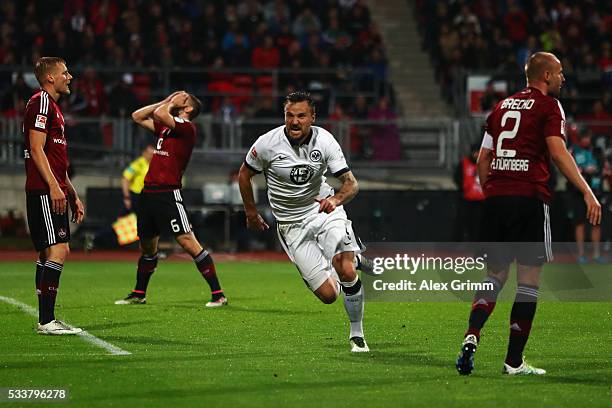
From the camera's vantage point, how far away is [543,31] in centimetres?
2900

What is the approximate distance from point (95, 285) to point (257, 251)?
7.35 m

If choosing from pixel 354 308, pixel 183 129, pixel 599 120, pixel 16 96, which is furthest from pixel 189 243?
pixel 599 120

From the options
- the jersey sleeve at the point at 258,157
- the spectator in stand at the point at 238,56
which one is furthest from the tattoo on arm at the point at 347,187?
the spectator in stand at the point at 238,56

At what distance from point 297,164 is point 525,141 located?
2.23m

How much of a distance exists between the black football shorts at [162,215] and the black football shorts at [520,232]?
5.76 m

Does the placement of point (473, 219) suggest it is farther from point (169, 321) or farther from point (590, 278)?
point (169, 321)

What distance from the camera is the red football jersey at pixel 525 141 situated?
8.59 metres

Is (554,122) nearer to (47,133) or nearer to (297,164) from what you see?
(297,164)

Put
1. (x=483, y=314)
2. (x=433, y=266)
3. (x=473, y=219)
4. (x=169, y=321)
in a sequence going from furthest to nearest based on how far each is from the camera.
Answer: (x=473, y=219), (x=433, y=266), (x=169, y=321), (x=483, y=314)

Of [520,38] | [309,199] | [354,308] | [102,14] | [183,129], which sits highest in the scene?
[102,14]

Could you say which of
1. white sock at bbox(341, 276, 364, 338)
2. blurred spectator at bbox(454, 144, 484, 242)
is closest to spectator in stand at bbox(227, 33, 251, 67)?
blurred spectator at bbox(454, 144, 484, 242)

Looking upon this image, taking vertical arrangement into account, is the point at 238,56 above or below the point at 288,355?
above

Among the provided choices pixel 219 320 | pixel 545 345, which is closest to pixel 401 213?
pixel 219 320

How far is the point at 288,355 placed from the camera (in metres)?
9.66
